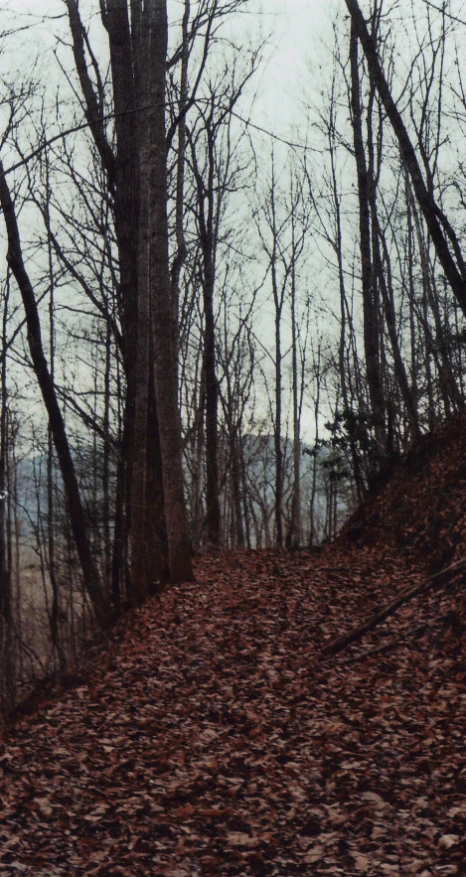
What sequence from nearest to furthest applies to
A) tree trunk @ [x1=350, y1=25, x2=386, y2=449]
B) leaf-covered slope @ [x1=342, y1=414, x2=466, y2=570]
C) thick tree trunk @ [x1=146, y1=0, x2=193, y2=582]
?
thick tree trunk @ [x1=146, y1=0, x2=193, y2=582] → leaf-covered slope @ [x1=342, y1=414, x2=466, y2=570] → tree trunk @ [x1=350, y1=25, x2=386, y2=449]

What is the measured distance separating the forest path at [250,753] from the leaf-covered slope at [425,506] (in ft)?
5.57

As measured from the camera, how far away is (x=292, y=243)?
2623 centimetres

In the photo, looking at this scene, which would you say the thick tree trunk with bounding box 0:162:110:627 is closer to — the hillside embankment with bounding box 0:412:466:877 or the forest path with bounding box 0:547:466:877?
the hillside embankment with bounding box 0:412:466:877

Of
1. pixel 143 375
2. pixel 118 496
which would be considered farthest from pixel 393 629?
pixel 118 496

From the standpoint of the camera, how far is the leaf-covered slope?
493 inches

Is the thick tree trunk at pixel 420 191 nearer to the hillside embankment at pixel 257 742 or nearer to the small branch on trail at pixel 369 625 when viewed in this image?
the hillside embankment at pixel 257 742

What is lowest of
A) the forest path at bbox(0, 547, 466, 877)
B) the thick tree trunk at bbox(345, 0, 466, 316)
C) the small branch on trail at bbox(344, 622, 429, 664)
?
the forest path at bbox(0, 547, 466, 877)

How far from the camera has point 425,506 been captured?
45.9ft

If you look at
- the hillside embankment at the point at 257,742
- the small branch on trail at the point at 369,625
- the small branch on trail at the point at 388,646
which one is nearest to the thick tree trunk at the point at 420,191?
the hillside embankment at the point at 257,742

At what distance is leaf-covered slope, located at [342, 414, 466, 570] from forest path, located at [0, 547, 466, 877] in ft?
5.57

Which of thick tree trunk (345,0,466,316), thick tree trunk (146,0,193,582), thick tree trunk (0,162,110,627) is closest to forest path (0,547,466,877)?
thick tree trunk (146,0,193,582)

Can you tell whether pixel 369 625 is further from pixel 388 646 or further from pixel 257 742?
pixel 257 742

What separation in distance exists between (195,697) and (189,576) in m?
4.37

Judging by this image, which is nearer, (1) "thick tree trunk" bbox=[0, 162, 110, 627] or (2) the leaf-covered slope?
(2) the leaf-covered slope
